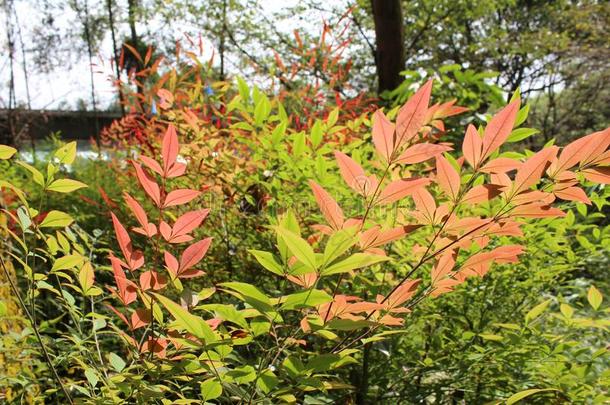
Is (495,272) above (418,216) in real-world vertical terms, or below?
below

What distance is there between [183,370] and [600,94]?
18.8 m

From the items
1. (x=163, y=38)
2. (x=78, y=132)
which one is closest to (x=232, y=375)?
(x=163, y=38)

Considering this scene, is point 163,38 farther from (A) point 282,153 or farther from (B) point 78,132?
(A) point 282,153

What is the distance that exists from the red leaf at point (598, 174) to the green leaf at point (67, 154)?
0.81 meters

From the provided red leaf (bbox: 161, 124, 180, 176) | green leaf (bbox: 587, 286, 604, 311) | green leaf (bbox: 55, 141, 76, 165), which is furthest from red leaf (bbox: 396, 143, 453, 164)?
green leaf (bbox: 587, 286, 604, 311)

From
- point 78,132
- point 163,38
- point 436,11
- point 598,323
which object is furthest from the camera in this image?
point 78,132

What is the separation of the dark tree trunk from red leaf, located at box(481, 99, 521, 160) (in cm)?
347

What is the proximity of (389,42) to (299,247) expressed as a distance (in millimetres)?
3805

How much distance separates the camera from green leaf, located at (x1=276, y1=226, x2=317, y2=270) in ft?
1.79

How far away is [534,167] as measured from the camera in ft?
2.26

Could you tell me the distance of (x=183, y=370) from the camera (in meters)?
0.88

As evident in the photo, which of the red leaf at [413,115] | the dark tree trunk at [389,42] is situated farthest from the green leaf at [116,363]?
the dark tree trunk at [389,42]

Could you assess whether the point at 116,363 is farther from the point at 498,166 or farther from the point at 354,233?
the point at 498,166

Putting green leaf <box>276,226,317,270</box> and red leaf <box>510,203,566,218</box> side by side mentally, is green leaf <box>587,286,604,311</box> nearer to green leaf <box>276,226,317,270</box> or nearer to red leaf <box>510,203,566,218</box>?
red leaf <box>510,203,566,218</box>
